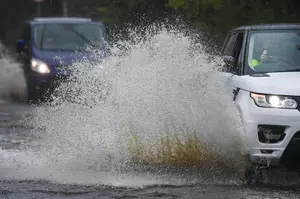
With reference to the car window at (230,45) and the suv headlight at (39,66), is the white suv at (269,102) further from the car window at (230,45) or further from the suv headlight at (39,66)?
the suv headlight at (39,66)

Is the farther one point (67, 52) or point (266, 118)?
point (67, 52)

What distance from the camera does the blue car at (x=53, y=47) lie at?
17.9 m

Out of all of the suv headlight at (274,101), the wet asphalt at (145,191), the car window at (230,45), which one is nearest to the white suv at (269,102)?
the suv headlight at (274,101)

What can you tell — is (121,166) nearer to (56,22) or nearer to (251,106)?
(251,106)

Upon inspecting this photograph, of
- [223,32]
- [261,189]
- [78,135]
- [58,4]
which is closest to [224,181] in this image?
[261,189]

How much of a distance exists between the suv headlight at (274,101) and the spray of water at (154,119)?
34 centimetres

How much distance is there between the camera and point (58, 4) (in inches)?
1503

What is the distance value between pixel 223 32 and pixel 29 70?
4192 millimetres

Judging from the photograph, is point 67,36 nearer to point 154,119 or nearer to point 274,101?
point 154,119

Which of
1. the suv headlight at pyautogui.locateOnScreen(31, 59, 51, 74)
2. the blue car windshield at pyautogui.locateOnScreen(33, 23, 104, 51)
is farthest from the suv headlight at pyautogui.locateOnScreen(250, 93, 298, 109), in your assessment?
the blue car windshield at pyautogui.locateOnScreen(33, 23, 104, 51)

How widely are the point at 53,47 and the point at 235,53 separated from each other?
9.24 m

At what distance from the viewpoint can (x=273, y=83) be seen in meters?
8.80

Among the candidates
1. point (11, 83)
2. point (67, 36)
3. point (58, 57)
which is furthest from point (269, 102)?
point (11, 83)

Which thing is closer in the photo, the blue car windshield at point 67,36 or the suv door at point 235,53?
the suv door at point 235,53
